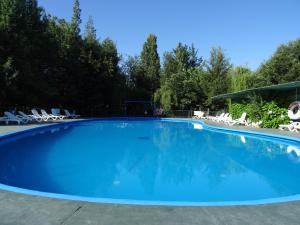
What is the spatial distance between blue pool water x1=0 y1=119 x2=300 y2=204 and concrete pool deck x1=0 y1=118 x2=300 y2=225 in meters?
0.44

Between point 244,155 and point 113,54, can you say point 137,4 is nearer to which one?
point 113,54

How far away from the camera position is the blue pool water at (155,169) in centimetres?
589

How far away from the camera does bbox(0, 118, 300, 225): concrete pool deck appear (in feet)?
10.8

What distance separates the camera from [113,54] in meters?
30.1

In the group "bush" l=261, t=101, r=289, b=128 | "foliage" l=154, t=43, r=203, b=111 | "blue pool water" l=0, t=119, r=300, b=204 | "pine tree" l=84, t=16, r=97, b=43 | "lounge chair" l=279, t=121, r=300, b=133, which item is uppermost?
"pine tree" l=84, t=16, r=97, b=43

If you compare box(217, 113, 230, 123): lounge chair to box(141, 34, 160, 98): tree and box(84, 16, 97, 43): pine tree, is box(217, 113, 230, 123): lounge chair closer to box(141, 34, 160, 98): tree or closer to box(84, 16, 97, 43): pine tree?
box(84, 16, 97, 43): pine tree

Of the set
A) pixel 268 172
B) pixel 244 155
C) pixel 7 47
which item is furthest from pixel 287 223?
pixel 7 47

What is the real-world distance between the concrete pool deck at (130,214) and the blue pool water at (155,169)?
44cm

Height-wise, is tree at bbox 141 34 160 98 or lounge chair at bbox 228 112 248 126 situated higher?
tree at bbox 141 34 160 98

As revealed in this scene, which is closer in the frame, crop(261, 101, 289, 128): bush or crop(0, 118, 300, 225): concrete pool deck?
crop(0, 118, 300, 225): concrete pool deck

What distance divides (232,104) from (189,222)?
21.2m

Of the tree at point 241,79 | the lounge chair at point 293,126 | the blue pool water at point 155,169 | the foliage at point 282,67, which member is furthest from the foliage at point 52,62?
the lounge chair at point 293,126

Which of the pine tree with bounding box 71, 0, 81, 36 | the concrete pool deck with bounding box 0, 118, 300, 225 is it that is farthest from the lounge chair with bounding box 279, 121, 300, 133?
the pine tree with bounding box 71, 0, 81, 36

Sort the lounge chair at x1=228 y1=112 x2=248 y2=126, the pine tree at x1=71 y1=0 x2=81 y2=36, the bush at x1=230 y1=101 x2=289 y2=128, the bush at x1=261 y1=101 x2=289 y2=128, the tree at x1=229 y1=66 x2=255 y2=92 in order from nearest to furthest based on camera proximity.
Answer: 1. the bush at x1=261 y1=101 x2=289 y2=128
2. the bush at x1=230 y1=101 x2=289 y2=128
3. the lounge chair at x1=228 y1=112 x2=248 y2=126
4. the tree at x1=229 y1=66 x2=255 y2=92
5. the pine tree at x1=71 y1=0 x2=81 y2=36
